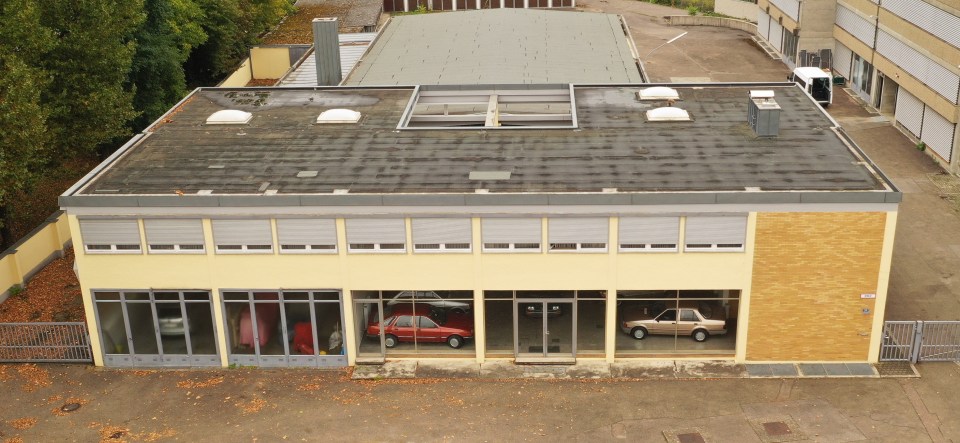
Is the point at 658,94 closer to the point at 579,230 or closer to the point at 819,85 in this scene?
the point at 579,230

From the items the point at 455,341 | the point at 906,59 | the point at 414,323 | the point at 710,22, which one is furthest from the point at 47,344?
the point at 710,22

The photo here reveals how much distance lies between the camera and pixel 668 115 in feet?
Answer: 96.1

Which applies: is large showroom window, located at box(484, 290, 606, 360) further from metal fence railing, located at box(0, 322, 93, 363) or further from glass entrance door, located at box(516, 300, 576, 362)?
metal fence railing, located at box(0, 322, 93, 363)

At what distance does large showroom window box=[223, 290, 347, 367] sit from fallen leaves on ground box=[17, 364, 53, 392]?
5036 millimetres

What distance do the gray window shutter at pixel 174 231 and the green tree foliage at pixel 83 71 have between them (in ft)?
33.6

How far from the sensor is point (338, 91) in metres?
34.1

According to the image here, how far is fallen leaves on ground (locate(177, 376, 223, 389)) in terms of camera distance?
25047mm

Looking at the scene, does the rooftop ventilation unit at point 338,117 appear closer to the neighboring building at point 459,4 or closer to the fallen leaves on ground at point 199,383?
the fallen leaves on ground at point 199,383

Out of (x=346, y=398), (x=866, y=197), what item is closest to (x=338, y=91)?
(x=346, y=398)

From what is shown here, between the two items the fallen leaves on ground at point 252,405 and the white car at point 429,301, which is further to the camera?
the white car at point 429,301

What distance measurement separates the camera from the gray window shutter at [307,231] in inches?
967

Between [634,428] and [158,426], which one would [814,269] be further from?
[158,426]

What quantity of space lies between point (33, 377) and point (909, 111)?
3766 cm

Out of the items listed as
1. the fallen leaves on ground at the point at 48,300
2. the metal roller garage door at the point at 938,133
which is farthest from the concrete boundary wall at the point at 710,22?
the fallen leaves on ground at the point at 48,300
